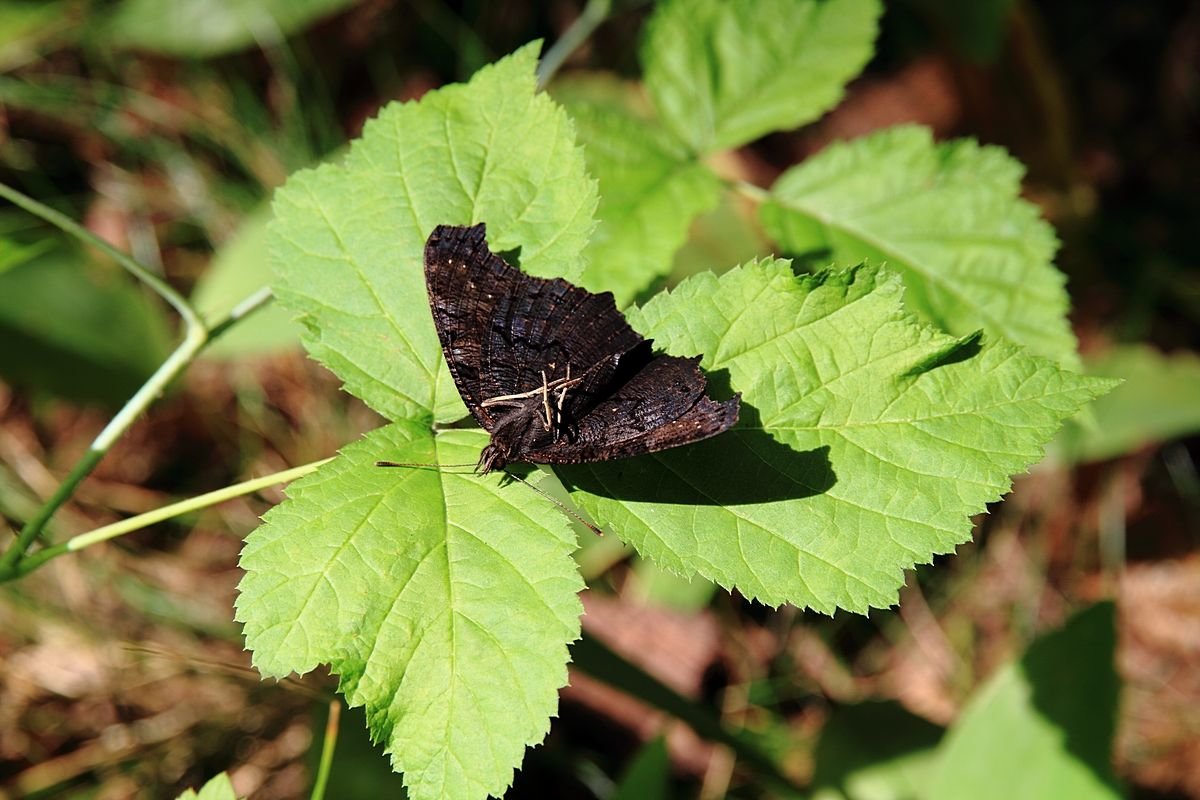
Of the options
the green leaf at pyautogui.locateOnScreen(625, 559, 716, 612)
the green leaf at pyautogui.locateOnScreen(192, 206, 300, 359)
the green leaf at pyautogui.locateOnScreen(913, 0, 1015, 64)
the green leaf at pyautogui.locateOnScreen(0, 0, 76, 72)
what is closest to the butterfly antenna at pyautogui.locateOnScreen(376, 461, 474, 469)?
the green leaf at pyautogui.locateOnScreen(192, 206, 300, 359)

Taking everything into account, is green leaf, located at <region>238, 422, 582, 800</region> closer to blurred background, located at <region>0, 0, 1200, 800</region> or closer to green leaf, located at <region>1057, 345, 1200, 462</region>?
blurred background, located at <region>0, 0, 1200, 800</region>

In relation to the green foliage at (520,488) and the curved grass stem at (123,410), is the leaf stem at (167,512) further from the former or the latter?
the green foliage at (520,488)

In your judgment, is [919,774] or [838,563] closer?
[838,563]

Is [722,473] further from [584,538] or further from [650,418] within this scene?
[584,538]

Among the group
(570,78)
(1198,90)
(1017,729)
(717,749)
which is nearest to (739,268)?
(1017,729)

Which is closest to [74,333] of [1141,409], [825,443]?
[825,443]

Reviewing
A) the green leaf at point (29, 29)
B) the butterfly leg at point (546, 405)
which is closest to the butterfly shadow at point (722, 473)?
the butterfly leg at point (546, 405)

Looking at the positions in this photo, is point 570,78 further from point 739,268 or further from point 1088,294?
point 739,268

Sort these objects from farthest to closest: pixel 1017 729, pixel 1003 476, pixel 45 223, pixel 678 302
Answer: pixel 45 223, pixel 1017 729, pixel 678 302, pixel 1003 476
